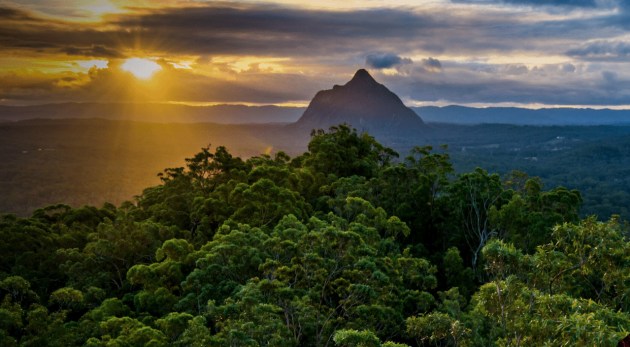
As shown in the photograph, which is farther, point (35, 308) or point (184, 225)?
point (184, 225)

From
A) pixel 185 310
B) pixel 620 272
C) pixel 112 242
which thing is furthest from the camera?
pixel 112 242

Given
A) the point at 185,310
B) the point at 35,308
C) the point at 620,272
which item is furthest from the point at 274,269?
the point at 620,272

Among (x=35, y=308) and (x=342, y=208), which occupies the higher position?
(x=342, y=208)

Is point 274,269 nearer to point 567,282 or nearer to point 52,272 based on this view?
point 567,282

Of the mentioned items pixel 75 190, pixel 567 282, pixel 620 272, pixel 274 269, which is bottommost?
pixel 75 190

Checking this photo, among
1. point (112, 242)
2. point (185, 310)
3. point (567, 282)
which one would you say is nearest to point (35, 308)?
point (185, 310)

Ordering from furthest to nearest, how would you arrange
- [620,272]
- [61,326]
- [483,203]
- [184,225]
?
[483,203]
[184,225]
[61,326]
[620,272]
